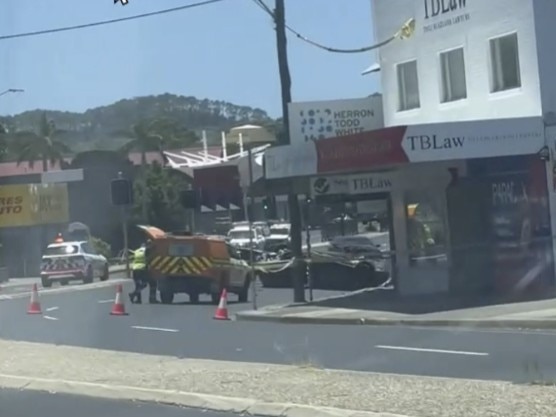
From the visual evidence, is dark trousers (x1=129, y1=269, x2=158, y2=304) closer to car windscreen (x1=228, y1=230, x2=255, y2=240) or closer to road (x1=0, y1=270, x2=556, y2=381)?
road (x1=0, y1=270, x2=556, y2=381)

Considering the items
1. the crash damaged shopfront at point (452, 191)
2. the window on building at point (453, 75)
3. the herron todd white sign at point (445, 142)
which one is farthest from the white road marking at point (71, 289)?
the herron todd white sign at point (445, 142)

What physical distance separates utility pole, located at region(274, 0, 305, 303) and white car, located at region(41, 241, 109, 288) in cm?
731

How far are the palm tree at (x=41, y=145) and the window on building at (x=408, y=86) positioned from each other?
848 centimetres

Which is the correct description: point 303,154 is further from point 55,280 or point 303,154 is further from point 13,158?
point 55,280

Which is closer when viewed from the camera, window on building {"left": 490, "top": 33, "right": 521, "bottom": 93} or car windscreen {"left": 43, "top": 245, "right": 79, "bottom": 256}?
window on building {"left": 490, "top": 33, "right": 521, "bottom": 93}

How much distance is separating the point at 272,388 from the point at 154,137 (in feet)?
53.1

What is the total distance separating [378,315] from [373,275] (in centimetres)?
988

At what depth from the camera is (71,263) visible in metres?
36.3

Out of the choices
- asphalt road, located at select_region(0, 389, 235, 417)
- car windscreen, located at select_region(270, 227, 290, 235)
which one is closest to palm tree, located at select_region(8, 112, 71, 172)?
car windscreen, located at select_region(270, 227, 290, 235)

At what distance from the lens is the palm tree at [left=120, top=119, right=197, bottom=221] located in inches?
1103

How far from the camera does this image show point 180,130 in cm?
2922

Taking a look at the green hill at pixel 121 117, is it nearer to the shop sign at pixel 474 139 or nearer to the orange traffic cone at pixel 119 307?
the orange traffic cone at pixel 119 307

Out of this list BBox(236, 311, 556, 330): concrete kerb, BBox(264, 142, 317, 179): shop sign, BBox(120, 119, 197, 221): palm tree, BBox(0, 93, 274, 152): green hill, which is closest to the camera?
BBox(236, 311, 556, 330): concrete kerb

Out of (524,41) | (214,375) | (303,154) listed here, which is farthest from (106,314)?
(214,375)
